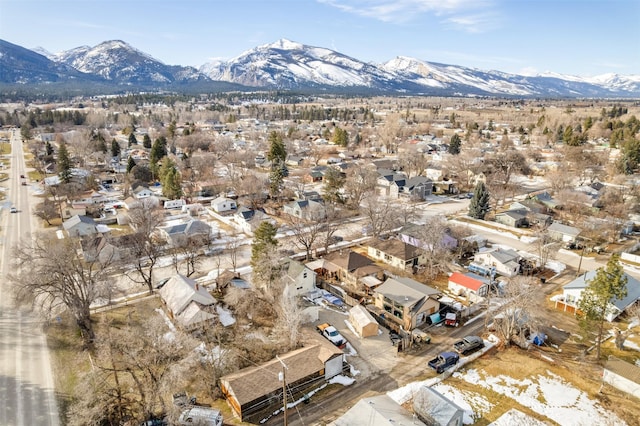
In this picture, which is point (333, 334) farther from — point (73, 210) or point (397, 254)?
point (73, 210)

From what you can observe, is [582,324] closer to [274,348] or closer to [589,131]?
[274,348]

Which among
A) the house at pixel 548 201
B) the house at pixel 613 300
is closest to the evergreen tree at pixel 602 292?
the house at pixel 613 300

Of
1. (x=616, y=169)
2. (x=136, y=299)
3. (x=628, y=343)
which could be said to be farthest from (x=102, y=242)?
A: (x=616, y=169)

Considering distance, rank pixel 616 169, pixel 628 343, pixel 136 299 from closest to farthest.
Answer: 1. pixel 628 343
2. pixel 136 299
3. pixel 616 169

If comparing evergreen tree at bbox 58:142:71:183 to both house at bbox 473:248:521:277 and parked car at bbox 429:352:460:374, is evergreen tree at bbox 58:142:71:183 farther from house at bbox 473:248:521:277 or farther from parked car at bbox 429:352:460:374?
parked car at bbox 429:352:460:374

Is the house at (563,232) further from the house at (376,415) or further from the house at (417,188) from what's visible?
the house at (376,415)

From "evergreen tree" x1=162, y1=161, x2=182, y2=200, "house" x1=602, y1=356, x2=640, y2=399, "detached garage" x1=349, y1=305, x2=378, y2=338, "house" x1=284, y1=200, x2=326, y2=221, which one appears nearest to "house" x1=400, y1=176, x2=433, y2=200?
"house" x1=284, y1=200, x2=326, y2=221
